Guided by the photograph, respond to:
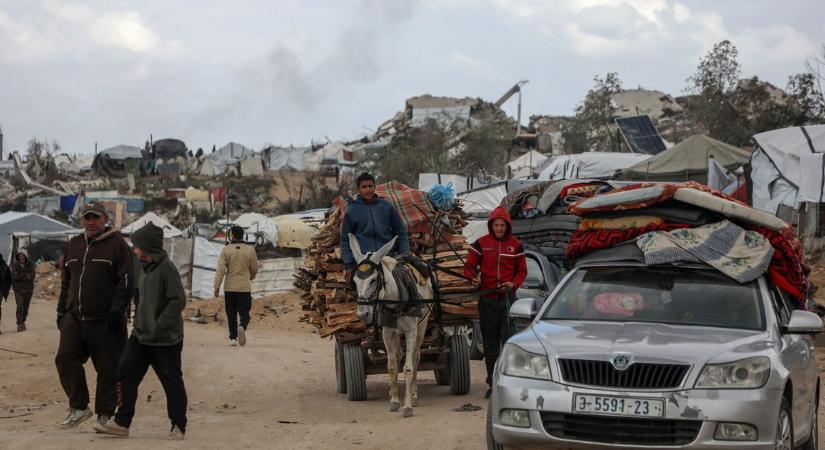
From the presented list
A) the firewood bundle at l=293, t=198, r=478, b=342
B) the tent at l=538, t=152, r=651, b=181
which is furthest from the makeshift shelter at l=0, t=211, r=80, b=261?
the firewood bundle at l=293, t=198, r=478, b=342

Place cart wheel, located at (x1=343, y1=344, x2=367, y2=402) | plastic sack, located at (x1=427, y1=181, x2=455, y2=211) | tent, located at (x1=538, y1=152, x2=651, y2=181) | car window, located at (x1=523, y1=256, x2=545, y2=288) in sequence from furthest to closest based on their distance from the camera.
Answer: tent, located at (x1=538, y1=152, x2=651, y2=181) → car window, located at (x1=523, y1=256, x2=545, y2=288) → plastic sack, located at (x1=427, y1=181, x2=455, y2=211) → cart wheel, located at (x1=343, y1=344, x2=367, y2=402)

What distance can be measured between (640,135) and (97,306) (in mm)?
34679

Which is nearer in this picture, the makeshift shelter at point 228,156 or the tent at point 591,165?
the tent at point 591,165

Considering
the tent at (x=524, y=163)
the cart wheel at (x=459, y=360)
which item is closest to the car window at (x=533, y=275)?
the cart wheel at (x=459, y=360)

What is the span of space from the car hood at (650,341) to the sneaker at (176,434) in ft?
11.7

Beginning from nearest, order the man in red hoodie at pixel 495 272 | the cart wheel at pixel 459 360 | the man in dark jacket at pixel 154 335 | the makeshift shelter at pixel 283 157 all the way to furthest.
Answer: the man in dark jacket at pixel 154 335, the man in red hoodie at pixel 495 272, the cart wheel at pixel 459 360, the makeshift shelter at pixel 283 157

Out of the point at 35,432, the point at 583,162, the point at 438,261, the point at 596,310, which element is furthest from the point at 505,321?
the point at 583,162

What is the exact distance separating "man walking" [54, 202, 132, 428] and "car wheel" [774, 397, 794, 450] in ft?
18.6

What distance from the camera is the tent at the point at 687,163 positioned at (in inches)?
1202

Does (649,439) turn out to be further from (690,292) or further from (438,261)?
(438,261)

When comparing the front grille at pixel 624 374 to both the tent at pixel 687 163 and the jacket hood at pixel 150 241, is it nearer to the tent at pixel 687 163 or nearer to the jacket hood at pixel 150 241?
the jacket hood at pixel 150 241

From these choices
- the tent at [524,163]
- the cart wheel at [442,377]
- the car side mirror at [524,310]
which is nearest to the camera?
the car side mirror at [524,310]

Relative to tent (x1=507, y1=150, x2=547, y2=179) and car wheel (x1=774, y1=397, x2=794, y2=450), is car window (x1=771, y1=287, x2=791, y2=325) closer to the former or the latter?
car wheel (x1=774, y1=397, x2=794, y2=450)

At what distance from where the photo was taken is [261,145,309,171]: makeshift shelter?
254 feet
